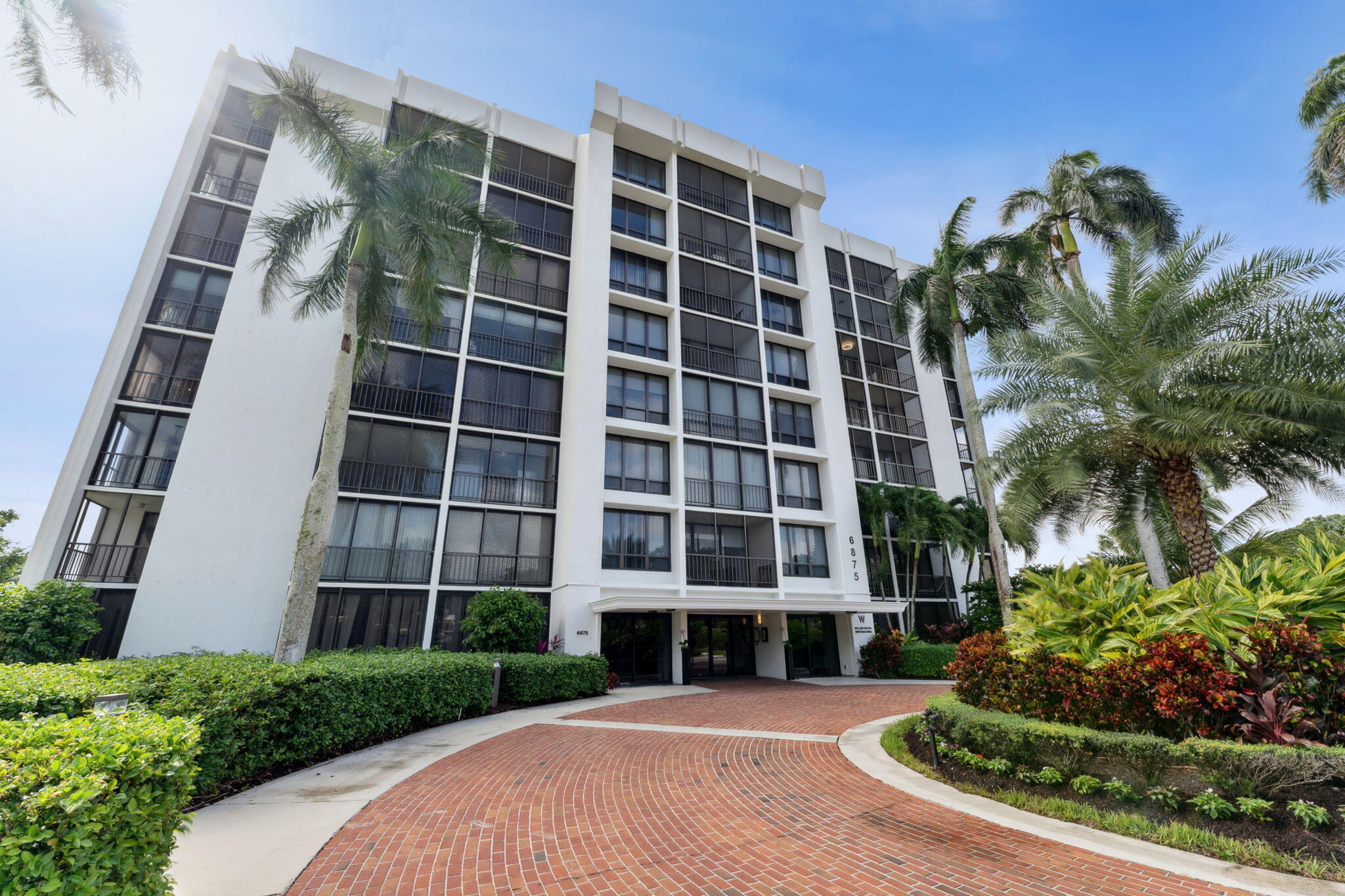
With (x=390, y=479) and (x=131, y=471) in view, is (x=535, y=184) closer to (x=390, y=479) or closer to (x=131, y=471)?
(x=390, y=479)

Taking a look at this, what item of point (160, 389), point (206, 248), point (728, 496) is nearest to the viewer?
point (160, 389)

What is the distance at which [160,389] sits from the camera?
1672 centimetres

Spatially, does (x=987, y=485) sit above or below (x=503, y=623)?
above

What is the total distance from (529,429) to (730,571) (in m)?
9.00

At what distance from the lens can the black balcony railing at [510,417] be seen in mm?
19453

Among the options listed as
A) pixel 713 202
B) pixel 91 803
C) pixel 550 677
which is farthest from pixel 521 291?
pixel 91 803

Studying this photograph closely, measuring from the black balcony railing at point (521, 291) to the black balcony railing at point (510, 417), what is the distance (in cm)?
443

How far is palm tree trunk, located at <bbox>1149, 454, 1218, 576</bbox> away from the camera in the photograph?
10492 millimetres

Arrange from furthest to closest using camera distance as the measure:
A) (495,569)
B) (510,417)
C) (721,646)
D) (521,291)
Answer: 1. (521,291)
2. (721,646)
3. (510,417)
4. (495,569)

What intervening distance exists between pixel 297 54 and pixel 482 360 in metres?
13.6

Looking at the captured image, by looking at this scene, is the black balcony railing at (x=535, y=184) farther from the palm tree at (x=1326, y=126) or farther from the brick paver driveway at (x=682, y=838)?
the palm tree at (x=1326, y=126)

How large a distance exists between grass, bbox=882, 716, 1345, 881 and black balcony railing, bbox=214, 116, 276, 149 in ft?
89.9

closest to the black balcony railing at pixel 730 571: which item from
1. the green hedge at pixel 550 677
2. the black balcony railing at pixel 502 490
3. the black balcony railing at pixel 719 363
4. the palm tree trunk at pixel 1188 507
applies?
the green hedge at pixel 550 677

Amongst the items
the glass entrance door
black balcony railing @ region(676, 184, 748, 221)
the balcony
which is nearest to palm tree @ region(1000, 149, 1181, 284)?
black balcony railing @ region(676, 184, 748, 221)
